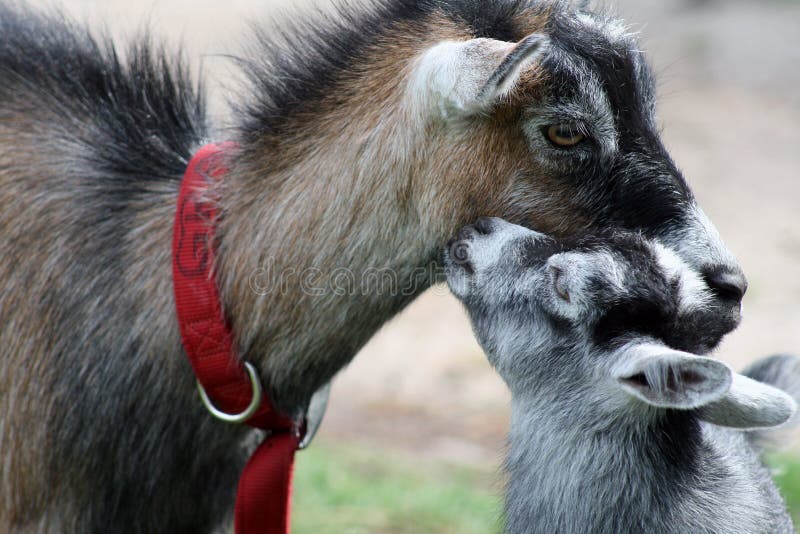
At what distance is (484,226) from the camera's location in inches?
123

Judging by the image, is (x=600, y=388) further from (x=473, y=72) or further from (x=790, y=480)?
(x=790, y=480)

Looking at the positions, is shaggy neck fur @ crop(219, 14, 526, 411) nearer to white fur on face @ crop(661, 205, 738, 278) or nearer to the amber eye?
the amber eye

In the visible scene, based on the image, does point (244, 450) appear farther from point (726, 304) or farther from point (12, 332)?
point (726, 304)

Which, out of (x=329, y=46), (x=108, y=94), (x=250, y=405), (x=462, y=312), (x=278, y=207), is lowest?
(x=250, y=405)

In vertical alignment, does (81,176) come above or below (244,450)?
above

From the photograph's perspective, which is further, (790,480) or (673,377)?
(790,480)

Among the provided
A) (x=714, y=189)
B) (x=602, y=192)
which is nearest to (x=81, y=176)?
(x=602, y=192)

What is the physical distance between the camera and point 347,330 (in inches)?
130

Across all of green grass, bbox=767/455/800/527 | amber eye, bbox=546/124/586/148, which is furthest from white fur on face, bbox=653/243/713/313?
green grass, bbox=767/455/800/527

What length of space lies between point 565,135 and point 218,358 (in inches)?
46.7

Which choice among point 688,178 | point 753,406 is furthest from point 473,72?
point 688,178

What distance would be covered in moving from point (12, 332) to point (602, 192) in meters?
1.79

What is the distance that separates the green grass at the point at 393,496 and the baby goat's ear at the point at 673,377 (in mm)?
2269

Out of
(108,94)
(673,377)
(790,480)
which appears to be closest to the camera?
(673,377)
